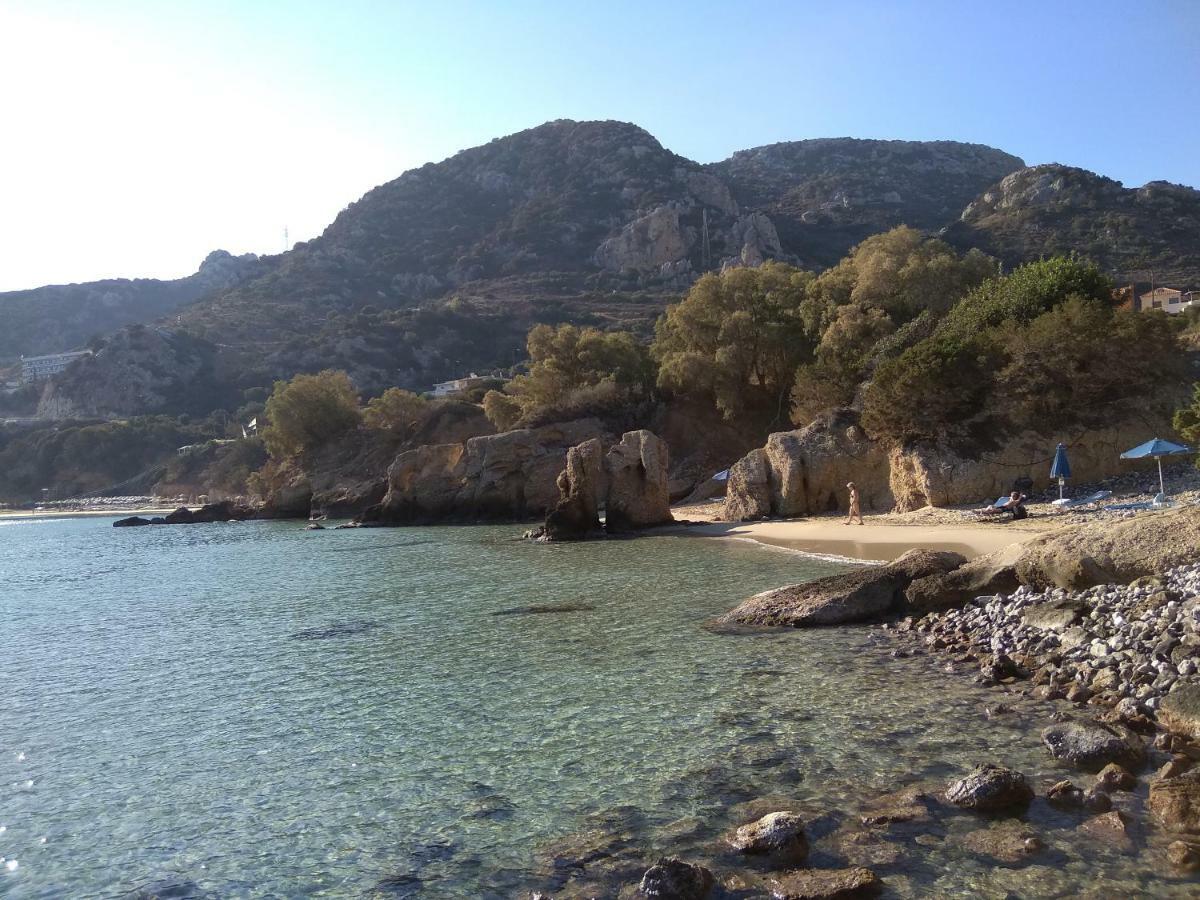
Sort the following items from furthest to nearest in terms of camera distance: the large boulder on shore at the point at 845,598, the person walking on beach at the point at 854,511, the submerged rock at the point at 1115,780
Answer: the person walking on beach at the point at 854,511
the large boulder on shore at the point at 845,598
the submerged rock at the point at 1115,780

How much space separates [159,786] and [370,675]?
13.7 ft

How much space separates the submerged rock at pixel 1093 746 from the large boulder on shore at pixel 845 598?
6.11 m

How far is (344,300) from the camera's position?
428ft

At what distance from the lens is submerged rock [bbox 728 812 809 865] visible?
20.6 feet

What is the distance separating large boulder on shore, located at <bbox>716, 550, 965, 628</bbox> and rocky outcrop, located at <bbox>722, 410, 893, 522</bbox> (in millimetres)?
16834

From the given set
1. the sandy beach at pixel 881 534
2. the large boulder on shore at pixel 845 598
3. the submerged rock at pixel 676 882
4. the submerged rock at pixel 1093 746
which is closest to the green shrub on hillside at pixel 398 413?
the sandy beach at pixel 881 534

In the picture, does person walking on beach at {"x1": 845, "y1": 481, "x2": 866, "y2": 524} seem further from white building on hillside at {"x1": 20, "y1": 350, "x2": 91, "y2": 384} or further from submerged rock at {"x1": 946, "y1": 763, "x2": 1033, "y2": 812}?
white building on hillside at {"x1": 20, "y1": 350, "x2": 91, "y2": 384}

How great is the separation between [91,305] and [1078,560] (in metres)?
184

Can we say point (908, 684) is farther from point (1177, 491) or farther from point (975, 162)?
point (975, 162)

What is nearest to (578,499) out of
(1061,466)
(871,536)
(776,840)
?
(871,536)

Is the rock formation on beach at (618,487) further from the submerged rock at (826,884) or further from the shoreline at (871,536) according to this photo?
the submerged rock at (826,884)

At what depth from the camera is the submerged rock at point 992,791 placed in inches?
269

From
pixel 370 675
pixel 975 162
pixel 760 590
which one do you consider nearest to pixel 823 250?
pixel 975 162

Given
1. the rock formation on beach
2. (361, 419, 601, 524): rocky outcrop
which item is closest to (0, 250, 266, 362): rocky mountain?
(361, 419, 601, 524): rocky outcrop
